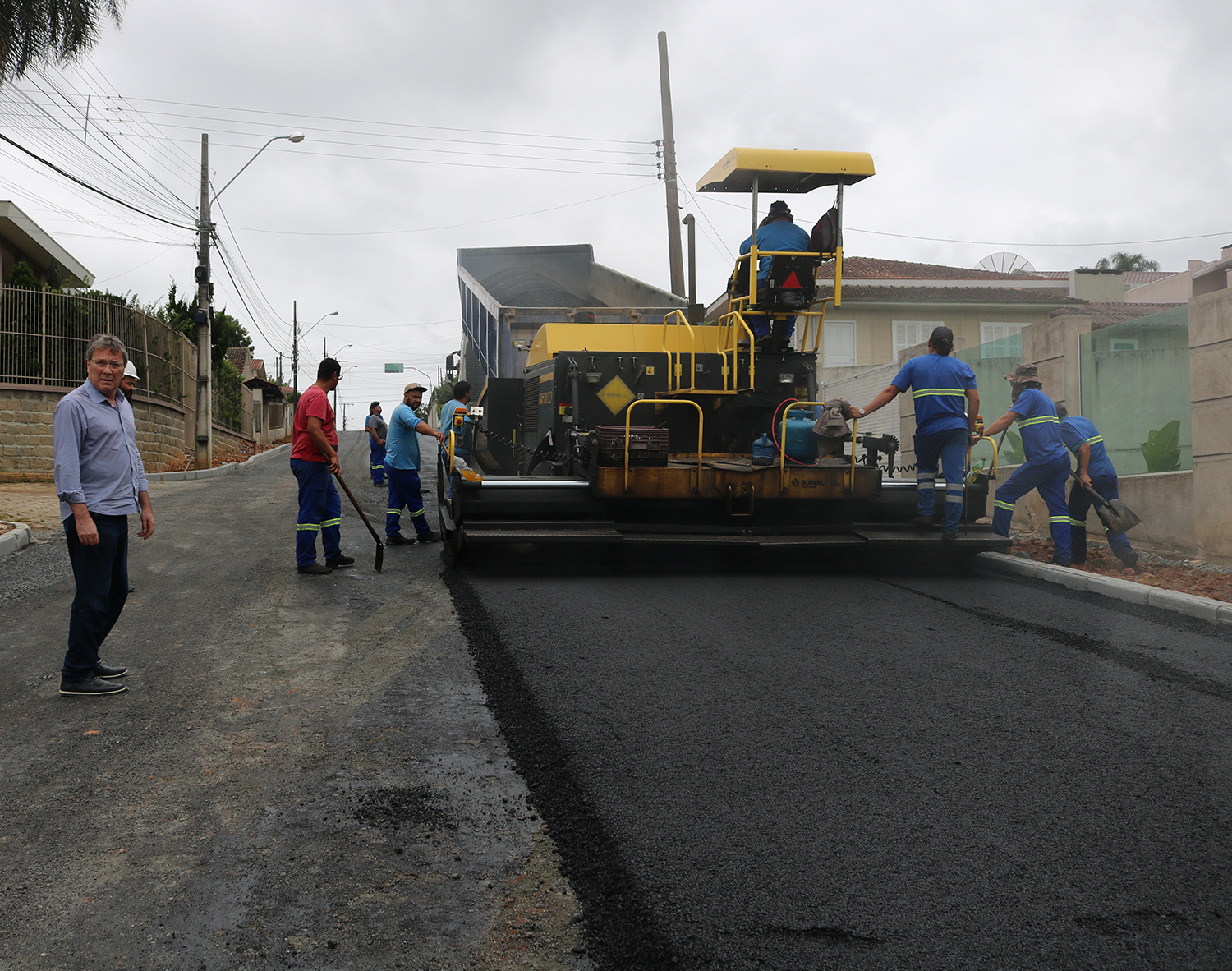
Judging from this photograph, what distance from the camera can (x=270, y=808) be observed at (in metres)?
3.09

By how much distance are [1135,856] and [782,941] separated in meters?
1.13

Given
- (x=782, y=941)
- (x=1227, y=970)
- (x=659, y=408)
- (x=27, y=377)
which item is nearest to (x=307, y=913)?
(x=782, y=941)

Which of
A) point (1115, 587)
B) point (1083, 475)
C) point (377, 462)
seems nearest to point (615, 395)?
point (1083, 475)

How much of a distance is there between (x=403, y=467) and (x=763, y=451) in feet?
11.3

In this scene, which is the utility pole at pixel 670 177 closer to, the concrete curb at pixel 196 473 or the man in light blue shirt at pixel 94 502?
the concrete curb at pixel 196 473

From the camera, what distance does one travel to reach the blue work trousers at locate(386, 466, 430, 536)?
30.8ft

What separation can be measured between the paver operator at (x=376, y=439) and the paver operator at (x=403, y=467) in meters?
4.89

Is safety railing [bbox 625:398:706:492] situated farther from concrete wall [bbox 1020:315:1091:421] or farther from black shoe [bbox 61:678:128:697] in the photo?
concrete wall [bbox 1020:315:1091:421]

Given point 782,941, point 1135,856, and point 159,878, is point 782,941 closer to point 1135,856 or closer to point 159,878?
point 1135,856

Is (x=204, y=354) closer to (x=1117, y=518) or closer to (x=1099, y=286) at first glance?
(x=1117, y=518)

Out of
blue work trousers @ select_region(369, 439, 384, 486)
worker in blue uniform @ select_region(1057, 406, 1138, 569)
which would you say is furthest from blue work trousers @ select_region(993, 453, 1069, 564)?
blue work trousers @ select_region(369, 439, 384, 486)

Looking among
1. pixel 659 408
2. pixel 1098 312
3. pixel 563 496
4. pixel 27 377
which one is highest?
pixel 1098 312

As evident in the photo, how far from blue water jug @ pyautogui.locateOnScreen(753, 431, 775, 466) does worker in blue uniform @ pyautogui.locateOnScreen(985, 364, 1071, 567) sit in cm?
187

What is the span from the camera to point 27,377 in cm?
1686
